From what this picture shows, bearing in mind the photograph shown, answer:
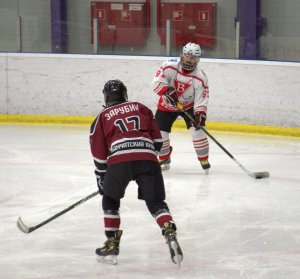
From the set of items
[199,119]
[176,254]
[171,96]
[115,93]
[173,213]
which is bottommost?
[173,213]

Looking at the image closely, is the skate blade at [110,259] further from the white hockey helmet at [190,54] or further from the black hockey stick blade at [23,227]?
the white hockey helmet at [190,54]

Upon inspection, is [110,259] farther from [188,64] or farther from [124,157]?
[188,64]

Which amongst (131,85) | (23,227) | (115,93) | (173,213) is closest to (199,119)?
(173,213)

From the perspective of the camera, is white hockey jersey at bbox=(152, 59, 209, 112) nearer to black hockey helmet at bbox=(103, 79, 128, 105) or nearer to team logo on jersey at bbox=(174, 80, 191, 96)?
team logo on jersey at bbox=(174, 80, 191, 96)

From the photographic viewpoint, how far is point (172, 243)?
374 cm

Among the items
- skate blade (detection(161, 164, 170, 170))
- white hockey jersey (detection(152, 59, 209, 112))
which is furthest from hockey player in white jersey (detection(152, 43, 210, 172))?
skate blade (detection(161, 164, 170, 170))

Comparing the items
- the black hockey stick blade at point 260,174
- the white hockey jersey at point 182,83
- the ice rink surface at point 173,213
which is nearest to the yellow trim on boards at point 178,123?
the ice rink surface at point 173,213

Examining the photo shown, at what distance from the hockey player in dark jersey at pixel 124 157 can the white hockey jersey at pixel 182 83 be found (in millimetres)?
1994

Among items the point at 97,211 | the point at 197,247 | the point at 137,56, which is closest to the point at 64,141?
the point at 137,56

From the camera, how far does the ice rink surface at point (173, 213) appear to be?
157 inches

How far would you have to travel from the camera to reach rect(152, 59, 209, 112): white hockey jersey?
5.94 metres

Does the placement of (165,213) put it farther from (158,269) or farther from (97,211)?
(97,211)

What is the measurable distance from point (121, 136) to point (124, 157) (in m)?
0.10

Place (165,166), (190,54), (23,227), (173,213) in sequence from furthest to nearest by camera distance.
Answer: (165,166), (190,54), (173,213), (23,227)
